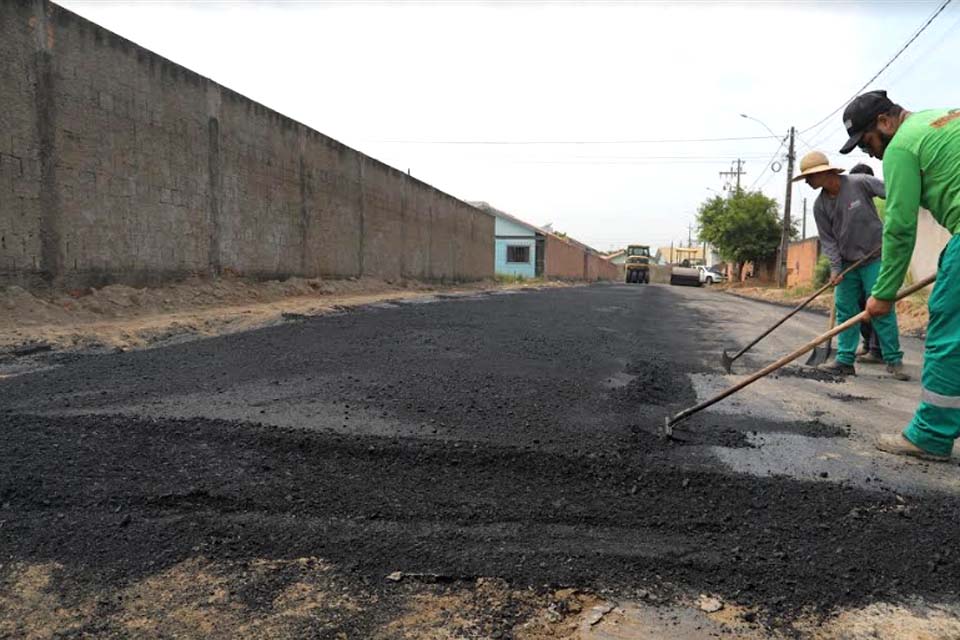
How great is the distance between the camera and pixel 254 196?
409 inches

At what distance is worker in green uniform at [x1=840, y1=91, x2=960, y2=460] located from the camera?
2732 mm

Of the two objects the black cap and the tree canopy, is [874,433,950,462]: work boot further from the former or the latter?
the tree canopy

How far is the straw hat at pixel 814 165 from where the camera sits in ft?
16.5

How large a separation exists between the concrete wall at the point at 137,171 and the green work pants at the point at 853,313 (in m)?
7.39

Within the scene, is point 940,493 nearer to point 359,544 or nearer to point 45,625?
point 359,544

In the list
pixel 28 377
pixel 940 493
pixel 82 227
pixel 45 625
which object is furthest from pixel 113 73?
pixel 940 493

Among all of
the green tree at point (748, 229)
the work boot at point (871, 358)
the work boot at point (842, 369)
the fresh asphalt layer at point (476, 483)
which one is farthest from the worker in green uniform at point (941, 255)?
the green tree at point (748, 229)

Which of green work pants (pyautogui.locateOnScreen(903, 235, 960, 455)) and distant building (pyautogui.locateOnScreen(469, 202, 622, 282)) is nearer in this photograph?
green work pants (pyautogui.locateOnScreen(903, 235, 960, 455))

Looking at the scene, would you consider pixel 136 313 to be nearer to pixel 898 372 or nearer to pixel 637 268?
pixel 898 372

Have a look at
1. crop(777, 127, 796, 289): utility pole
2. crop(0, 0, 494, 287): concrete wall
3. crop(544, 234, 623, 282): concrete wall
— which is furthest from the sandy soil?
crop(544, 234, 623, 282): concrete wall

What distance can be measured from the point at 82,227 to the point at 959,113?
7.54 metres

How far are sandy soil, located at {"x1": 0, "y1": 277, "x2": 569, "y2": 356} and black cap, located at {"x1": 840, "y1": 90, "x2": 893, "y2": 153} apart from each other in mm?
5355

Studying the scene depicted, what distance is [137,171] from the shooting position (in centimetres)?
762

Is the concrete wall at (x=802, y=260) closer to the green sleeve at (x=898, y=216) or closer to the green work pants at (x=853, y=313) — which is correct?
the green work pants at (x=853, y=313)
